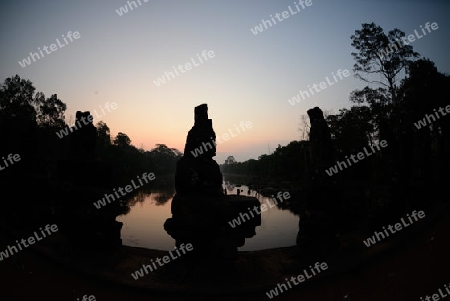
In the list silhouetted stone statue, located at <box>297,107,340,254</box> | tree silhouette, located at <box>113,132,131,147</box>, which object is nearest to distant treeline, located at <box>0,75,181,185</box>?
tree silhouette, located at <box>113,132,131,147</box>

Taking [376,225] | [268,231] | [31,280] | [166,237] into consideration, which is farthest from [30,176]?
[268,231]

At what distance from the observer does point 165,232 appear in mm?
21109

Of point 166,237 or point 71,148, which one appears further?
point 166,237

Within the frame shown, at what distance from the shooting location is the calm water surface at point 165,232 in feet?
57.9

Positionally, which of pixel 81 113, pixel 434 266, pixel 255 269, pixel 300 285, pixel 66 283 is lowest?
pixel 434 266

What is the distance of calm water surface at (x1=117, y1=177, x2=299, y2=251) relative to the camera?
57.9 feet

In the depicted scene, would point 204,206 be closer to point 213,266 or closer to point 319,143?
point 213,266

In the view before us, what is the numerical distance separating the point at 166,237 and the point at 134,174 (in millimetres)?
57479

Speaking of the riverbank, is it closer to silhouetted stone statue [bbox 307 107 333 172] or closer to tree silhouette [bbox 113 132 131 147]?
silhouetted stone statue [bbox 307 107 333 172]

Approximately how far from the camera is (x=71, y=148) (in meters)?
6.41

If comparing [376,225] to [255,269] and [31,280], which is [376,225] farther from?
[31,280]

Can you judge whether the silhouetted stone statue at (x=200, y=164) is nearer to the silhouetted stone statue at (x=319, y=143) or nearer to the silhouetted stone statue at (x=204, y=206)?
the silhouetted stone statue at (x=204, y=206)

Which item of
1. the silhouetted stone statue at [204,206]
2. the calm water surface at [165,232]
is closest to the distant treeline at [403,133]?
the silhouetted stone statue at [204,206]

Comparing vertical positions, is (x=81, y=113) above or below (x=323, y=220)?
above
